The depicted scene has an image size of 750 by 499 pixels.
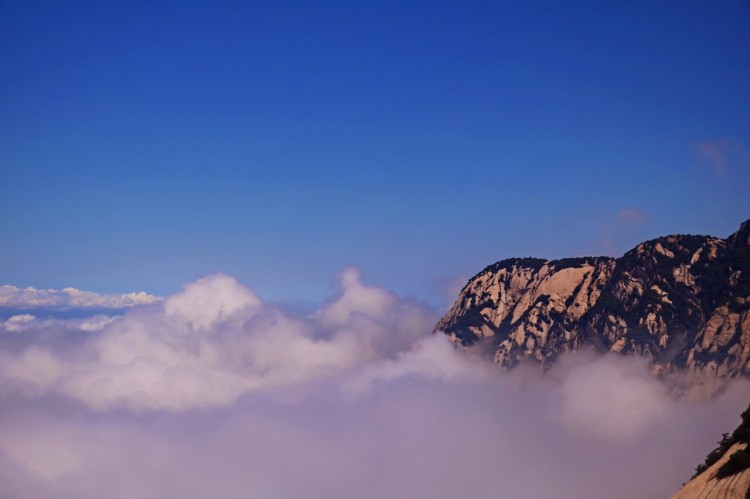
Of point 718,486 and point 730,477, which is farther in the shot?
point 730,477

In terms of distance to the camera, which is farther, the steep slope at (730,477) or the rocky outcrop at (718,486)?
the steep slope at (730,477)

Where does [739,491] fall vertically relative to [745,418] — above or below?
below

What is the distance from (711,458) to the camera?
166m

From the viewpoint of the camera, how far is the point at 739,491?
11706 centimetres

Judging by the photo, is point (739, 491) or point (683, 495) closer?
point (739, 491)

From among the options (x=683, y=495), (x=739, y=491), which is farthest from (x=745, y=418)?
(x=739, y=491)

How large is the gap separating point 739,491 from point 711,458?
52.4 meters

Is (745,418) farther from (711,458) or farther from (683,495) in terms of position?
(683,495)

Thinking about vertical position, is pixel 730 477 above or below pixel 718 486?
above

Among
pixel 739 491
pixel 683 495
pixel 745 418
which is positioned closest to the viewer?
pixel 739 491

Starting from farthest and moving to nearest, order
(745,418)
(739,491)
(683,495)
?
(745,418)
(683,495)
(739,491)

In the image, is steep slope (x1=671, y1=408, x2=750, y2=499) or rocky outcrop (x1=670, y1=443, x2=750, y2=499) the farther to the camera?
steep slope (x1=671, y1=408, x2=750, y2=499)

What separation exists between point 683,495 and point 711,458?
2826cm

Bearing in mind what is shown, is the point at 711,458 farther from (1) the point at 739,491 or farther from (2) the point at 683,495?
(1) the point at 739,491
